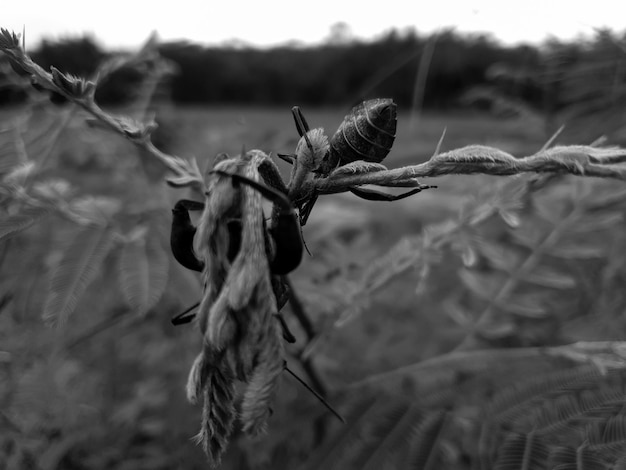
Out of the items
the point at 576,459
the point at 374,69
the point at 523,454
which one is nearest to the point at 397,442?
the point at 523,454

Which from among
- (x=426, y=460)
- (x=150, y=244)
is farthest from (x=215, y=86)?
(x=426, y=460)

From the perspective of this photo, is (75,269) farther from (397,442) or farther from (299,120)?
(397,442)

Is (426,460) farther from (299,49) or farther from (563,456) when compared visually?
(299,49)

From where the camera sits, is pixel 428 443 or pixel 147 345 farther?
pixel 147 345

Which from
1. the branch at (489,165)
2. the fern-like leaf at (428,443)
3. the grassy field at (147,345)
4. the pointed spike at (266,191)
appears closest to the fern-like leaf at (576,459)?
the fern-like leaf at (428,443)

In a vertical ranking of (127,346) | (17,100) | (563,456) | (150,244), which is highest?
(17,100)

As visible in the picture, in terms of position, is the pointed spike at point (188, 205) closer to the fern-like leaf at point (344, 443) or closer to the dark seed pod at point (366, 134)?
the dark seed pod at point (366, 134)

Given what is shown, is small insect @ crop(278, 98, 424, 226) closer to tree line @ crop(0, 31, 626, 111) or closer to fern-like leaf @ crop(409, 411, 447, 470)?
tree line @ crop(0, 31, 626, 111)
